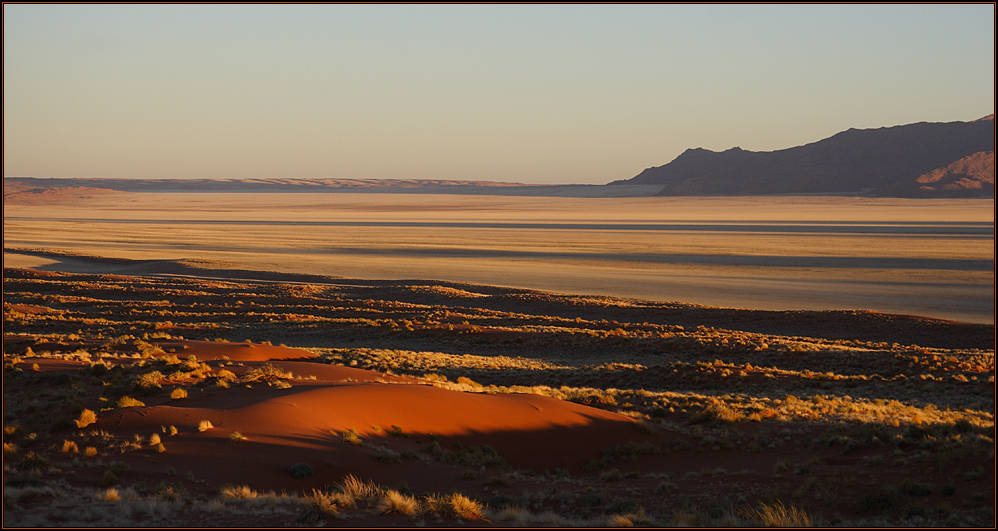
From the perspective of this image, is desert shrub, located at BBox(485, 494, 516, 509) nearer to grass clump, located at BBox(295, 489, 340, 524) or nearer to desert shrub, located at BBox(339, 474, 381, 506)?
desert shrub, located at BBox(339, 474, 381, 506)

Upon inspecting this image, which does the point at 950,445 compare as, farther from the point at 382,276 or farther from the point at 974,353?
the point at 382,276

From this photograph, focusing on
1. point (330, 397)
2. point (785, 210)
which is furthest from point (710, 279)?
point (785, 210)

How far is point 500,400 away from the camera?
15.2 m

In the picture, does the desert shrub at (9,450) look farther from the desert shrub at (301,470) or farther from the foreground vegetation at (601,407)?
the desert shrub at (301,470)

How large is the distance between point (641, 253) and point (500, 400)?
61958 millimetres

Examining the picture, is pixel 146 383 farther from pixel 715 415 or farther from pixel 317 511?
pixel 715 415

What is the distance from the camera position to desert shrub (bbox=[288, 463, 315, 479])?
10031 millimetres

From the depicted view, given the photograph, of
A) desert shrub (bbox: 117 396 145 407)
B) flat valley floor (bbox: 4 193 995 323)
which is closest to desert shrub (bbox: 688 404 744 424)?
desert shrub (bbox: 117 396 145 407)

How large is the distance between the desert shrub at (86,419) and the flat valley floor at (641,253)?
35591 mm

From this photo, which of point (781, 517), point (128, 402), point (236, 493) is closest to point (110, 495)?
point (236, 493)

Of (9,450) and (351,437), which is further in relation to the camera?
(351,437)

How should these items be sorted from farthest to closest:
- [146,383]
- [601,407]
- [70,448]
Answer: [601,407]
[146,383]
[70,448]

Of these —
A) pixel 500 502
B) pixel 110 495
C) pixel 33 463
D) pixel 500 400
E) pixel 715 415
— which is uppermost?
pixel 110 495

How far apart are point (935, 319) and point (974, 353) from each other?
26.3 ft
